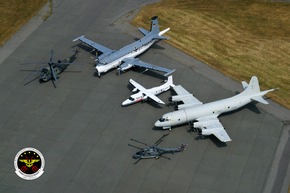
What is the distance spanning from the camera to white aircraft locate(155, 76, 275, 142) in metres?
62.5

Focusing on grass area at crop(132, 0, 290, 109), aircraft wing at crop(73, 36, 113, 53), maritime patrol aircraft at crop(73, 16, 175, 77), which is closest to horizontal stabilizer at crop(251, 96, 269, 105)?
grass area at crop(132, 0, 290, 109)

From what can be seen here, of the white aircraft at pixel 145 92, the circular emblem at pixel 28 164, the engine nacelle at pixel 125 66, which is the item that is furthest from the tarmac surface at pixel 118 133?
the circular emblem at pixel 28 164

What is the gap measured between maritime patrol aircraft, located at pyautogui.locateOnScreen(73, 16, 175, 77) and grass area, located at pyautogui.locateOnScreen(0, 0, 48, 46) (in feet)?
52.0

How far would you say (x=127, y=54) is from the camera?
250 ft

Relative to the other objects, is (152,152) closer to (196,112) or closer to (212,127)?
(196,112)

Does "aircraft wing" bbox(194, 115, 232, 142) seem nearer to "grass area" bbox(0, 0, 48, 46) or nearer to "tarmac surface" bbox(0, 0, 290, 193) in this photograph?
"tarmac surface" bbox(0, 0, 290, 193)

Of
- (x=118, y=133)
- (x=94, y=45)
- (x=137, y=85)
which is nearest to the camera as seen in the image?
(x=118, y=133)

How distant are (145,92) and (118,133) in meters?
8.36

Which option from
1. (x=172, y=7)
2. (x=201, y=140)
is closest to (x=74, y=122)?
(x=201, y=140)

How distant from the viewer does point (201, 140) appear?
63.5 m

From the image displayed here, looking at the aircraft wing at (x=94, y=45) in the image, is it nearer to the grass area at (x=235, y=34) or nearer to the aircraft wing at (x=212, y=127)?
the grass area at (x=235, y=34)

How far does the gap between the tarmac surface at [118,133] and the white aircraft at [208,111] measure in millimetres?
1889

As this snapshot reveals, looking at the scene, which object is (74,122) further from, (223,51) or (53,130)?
(223,51)

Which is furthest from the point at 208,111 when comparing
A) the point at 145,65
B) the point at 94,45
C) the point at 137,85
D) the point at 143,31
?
the point at 94,45
